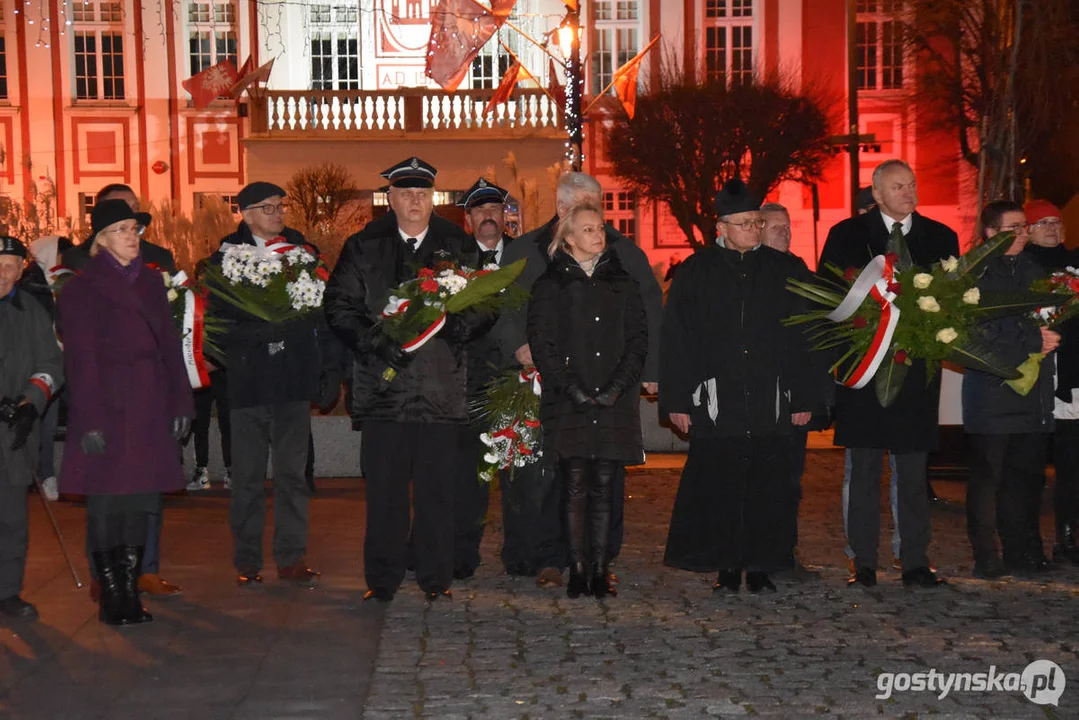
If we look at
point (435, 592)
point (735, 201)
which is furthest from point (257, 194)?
point (735, 201)

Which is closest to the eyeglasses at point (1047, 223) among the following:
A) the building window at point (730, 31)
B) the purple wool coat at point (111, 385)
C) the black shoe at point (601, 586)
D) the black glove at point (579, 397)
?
the black glove at point (579, 397)

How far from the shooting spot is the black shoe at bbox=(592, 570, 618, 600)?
301 inches

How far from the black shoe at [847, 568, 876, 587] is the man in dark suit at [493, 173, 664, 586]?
51.9 inches

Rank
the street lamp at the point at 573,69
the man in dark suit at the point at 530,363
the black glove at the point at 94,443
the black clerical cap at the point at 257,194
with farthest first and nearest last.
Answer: the street lamp at the point at 573,69 < the black clerical cap at the point at 257,194 < the man in dark suit at the point at 530,363 < the black glove at the point at 94,443

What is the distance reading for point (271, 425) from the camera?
8336 mm

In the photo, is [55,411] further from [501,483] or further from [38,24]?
[38,24]

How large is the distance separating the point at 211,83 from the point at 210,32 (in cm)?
541

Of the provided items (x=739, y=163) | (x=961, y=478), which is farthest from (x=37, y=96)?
(x=961, y=478)

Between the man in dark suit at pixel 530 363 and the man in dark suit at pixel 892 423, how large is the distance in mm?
1031

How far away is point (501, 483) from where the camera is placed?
8.70m

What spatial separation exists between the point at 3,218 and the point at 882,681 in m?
25.4

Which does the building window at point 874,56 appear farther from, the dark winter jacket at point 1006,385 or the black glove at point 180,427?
the black glove at point 180,427

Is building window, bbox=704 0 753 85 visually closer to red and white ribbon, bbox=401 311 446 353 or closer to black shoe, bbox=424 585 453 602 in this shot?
red and white ribbon, bbox=401 311 446 353

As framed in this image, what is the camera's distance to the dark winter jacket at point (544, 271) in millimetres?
7961
